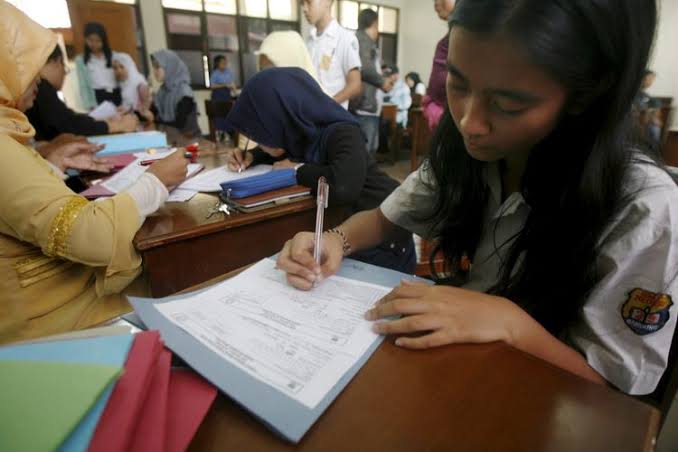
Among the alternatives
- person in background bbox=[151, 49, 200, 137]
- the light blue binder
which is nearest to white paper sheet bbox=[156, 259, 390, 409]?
the light blue binder

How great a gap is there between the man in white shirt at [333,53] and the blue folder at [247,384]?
227 cm

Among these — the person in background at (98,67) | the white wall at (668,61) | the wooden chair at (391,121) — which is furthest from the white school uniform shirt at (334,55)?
the white wall at (668,61)

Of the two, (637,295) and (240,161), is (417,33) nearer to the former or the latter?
(240,161)

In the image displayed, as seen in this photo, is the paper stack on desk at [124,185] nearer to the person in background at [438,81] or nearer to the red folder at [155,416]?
the red folder at [155,416]

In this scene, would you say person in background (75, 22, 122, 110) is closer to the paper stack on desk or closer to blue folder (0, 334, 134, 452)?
the paper stack on desk

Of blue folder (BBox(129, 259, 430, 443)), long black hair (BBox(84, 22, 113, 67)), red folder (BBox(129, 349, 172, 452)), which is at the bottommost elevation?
blue folder (BBox(129, 259, 430, 443))

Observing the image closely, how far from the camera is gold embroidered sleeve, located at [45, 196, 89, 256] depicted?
32.9 inches

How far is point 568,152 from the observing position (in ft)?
2.17

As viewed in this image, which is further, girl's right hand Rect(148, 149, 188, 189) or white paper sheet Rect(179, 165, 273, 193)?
white paper sheet Rect(179, 165, 273, 193)

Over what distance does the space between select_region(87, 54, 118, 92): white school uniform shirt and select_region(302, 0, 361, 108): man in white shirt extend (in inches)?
101

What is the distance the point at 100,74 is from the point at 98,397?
184 inches

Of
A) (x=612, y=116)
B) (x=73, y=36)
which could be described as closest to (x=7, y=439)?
(x=612, y=116)

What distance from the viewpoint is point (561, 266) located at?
0.68 m

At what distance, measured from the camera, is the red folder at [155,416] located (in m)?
0.35
